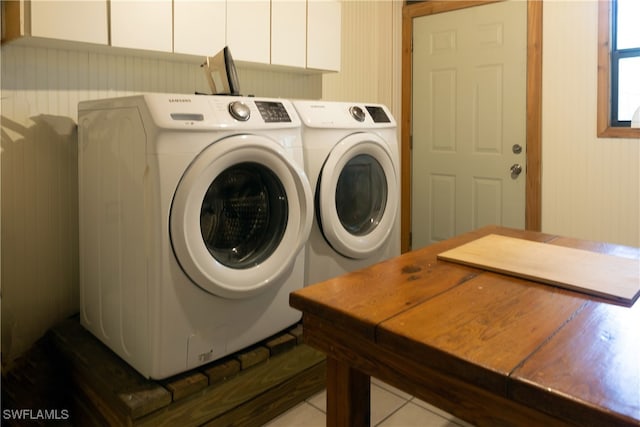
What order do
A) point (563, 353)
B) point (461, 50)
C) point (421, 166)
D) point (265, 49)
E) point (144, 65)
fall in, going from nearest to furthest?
point (563, 353)
point (144, 65)
point (265, 49)
point (461, 50)
point (421, 166)

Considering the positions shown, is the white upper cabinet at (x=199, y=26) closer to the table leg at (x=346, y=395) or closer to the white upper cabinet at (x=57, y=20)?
the white upper cabinet at (x=57, y=20)

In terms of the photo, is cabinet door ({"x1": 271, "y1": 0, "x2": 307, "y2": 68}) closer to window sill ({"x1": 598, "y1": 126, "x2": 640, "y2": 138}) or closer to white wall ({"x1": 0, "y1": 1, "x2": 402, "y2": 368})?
white wall ({"x1": 0, "y1": 1, "x2": 402, "y2": 368})

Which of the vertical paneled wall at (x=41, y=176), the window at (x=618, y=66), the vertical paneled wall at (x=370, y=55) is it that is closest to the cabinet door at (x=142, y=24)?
the vertical paneled wall at (x=41, y=176)

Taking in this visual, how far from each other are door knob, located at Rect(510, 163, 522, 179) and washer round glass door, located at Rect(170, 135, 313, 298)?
181 centimetres

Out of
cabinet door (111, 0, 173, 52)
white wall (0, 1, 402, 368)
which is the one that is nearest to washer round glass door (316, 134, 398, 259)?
cabinet door (111, 0, 173, 52)

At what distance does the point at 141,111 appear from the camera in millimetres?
1582

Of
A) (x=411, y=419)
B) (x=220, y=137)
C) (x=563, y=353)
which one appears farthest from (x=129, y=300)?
(x=563, y=353)

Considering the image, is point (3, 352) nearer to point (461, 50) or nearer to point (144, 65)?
point (144, 65)

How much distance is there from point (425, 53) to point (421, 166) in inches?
32.0

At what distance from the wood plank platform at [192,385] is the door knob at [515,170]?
6.14 ft

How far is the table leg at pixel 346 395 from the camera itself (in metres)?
1.15

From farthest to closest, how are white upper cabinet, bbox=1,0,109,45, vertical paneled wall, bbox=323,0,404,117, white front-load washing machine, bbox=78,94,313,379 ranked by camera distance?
vertical paneled wall, bbox=323,0,404,117 < white upper cabinet, bbox=1,0,109,45 < white front-load washing machine, bbox=78,94,313,379

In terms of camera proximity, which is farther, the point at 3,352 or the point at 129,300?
the point at 3,352

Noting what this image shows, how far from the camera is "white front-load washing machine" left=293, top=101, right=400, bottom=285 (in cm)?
210
